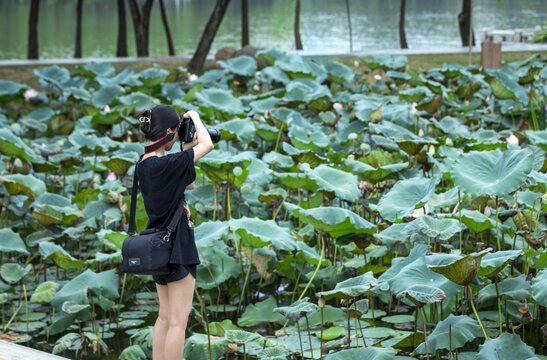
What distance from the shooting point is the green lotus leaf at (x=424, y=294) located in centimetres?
267

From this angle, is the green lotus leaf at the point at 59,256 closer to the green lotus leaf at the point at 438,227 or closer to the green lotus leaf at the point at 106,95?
the green lotus leaf at the point at 438,227

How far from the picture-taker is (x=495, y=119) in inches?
271

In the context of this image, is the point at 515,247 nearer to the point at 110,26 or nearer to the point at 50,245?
the point at 50,245

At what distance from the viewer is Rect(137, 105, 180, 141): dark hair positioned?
8.95 ft

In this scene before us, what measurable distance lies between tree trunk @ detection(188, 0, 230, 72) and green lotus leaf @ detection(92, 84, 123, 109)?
3428 millimetres

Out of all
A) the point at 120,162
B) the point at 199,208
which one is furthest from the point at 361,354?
the point at 120,162

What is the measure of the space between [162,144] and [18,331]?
1.66 metres

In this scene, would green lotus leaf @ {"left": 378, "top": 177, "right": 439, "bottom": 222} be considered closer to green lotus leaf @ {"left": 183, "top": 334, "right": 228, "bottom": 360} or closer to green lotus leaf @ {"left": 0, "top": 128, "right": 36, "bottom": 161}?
green lotus leaf @ {"left": 183, "top": 334, "right": 228, "bottom": 360}

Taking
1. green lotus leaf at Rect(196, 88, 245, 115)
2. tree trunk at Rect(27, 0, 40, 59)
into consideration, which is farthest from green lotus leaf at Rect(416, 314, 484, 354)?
tree trunk at Rect(27, 0, 40, 59)

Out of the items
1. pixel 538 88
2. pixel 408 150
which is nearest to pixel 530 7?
pixel 538 88

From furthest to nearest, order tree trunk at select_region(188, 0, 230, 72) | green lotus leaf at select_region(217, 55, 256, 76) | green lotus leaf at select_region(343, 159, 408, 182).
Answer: tree trunk at select_region(188, 0, 230, 72) → green lotus leaf at select_region(217, 55, 256, 76) → green lotus leaf at select_region(343, 159, 408, 182)

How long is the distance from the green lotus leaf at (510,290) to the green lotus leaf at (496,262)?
0.72 feet

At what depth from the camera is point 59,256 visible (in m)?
3.79

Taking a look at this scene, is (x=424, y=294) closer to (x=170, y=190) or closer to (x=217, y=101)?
(x=170, y=190)
